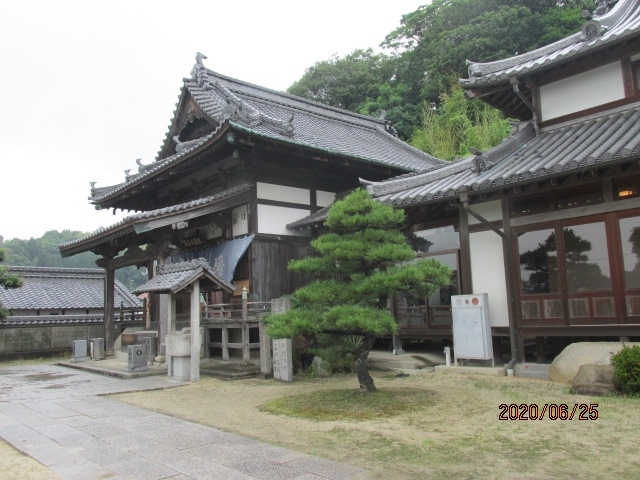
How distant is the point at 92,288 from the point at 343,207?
20815mm

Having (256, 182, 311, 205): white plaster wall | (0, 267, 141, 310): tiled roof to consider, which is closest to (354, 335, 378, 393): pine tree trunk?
(256, 182, 311, 205): white plaster wall

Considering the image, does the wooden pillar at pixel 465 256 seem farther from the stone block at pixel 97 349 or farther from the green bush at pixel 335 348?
the stone block at pixel 97 349

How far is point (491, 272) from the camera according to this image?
37.4 ft

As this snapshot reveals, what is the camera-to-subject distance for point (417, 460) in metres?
5.24

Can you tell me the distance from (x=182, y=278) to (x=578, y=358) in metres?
8.38

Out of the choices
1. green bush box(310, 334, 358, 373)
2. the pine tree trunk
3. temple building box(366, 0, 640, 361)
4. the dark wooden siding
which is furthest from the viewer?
the dark wooden siding

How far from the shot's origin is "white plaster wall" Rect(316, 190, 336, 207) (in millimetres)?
15844

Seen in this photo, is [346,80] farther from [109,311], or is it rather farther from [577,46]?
[577,46]

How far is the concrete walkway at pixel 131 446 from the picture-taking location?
507cm

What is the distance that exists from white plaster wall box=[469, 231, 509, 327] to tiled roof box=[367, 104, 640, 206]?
1.52m

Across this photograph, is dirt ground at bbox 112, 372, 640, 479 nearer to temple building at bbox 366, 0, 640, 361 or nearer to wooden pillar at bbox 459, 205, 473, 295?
temple building at bbox 366, 0, 640, 361

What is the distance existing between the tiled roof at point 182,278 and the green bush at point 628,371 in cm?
812

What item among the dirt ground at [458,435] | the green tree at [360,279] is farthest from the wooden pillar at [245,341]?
the green tree at [360,279]

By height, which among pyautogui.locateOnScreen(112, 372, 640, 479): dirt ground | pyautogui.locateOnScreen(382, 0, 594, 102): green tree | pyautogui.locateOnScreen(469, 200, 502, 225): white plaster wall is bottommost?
pyautogui.locateOnScreen(112, 372, 640, 479): dirt ground
